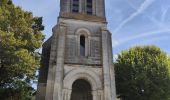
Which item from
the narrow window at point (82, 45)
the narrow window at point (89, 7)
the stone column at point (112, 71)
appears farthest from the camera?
the narrow window at point (89, 7)

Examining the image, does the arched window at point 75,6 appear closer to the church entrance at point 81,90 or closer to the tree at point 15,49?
the tree at point 15,49

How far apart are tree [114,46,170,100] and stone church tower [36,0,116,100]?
537 centimetres

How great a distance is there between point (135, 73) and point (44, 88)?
406 inches

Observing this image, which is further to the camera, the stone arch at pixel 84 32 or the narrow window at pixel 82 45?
the stone arch at pixel 84 32

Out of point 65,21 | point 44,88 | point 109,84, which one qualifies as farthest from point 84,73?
point 65,21

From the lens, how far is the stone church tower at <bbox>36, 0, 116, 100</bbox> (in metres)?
20.0

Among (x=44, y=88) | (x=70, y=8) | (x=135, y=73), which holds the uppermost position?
(x=70, y=8)

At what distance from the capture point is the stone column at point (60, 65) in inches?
758

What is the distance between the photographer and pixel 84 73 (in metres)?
20.8

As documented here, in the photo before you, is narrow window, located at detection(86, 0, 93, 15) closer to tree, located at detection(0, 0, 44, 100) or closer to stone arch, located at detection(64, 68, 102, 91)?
stone arch, located at detection(64, 68, 102, 91)

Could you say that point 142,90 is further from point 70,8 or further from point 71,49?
point 70,8

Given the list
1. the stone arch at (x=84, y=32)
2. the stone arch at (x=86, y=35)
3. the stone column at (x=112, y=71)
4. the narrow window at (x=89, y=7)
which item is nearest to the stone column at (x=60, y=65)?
the stone arch at (x=86, y=35)

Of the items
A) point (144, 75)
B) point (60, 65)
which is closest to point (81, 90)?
point (60, 65)

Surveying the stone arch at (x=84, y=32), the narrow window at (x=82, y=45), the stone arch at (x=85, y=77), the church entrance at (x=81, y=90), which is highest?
the stone arch at (x=84, y=32)
